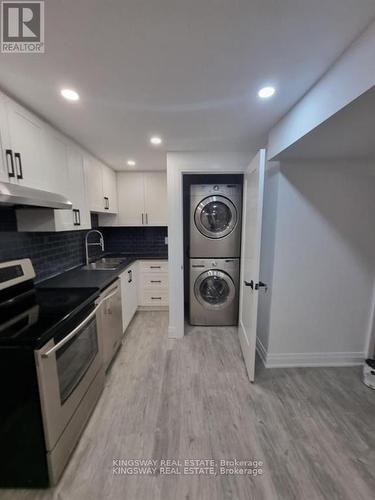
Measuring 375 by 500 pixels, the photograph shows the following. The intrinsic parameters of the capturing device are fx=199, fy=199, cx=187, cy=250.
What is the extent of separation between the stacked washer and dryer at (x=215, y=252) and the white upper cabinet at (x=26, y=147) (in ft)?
5.31

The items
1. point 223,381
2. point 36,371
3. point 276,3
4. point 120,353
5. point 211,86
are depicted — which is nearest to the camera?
point 276,3

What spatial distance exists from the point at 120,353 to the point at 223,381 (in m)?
1.21

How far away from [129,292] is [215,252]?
132 centimetres

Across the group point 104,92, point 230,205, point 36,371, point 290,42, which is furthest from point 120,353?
point 290,42

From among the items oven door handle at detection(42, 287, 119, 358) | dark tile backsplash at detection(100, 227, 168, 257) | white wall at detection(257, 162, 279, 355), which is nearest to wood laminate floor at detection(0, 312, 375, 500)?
white wall at detection(257, 162, 279, 355)

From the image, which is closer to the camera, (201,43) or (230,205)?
(201,43)

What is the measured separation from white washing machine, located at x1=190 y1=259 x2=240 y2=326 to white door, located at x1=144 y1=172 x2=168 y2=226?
3.52 ft

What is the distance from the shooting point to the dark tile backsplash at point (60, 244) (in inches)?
65.3

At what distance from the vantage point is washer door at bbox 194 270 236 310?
2.82 meters

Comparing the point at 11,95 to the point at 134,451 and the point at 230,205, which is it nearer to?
the point at 230,205

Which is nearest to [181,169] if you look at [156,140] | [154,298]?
[156,140]

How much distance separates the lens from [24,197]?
47.8 inches

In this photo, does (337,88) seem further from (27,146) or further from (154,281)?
(154,281)

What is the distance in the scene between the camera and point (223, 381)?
1.91 meters
